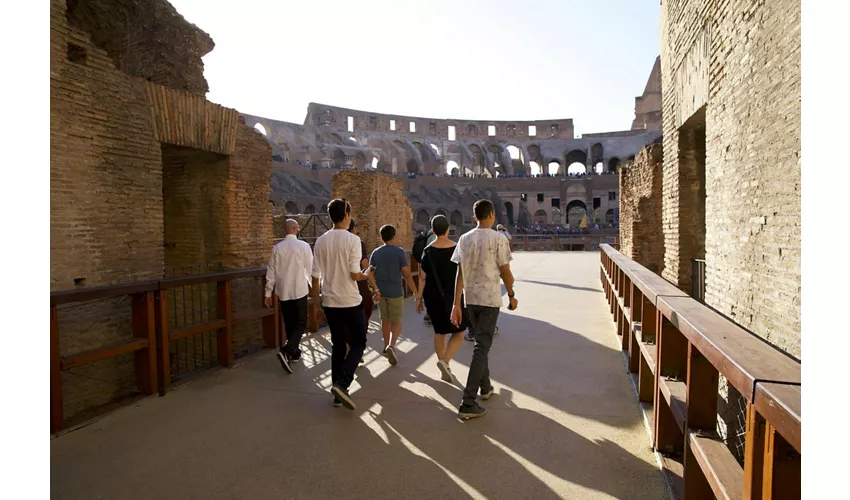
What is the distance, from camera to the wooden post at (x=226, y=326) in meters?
5.05

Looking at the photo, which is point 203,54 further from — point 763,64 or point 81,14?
point 763,64

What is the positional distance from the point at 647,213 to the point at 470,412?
→ 7182 millimetres

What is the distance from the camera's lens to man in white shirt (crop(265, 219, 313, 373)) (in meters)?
5.13

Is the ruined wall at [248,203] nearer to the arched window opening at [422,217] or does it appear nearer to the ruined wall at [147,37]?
the ruined wall at [147,37]

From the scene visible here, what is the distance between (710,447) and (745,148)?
2.93 meters

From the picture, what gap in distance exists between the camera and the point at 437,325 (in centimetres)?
470

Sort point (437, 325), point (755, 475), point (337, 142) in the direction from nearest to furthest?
1. point (755, 475)
2. point (437, 325)
3. point (337, 142)

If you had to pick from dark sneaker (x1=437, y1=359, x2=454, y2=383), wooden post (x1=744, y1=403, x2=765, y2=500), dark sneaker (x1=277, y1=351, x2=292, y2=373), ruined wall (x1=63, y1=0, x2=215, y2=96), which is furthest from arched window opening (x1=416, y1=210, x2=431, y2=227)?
wooden post (x1=744, y1=403, x2=765, y2=500)

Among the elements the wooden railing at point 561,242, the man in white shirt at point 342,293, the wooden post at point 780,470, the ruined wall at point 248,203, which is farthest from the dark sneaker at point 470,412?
the wooden railing at point 561,242

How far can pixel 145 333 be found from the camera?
422 cm

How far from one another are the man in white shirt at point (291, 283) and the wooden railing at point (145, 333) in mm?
460

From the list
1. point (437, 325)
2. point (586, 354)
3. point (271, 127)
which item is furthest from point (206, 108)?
point (271, 127)

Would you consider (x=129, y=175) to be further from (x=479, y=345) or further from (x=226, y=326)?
(x=479, y=345)

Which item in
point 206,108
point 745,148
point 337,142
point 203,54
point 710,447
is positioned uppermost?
point 337,142
